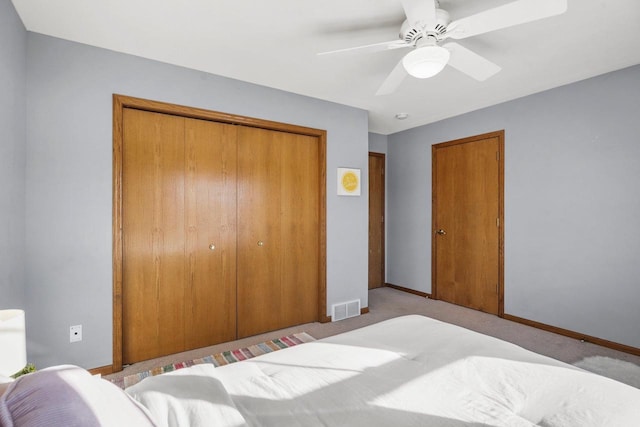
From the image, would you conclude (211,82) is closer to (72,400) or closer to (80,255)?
(80,255)

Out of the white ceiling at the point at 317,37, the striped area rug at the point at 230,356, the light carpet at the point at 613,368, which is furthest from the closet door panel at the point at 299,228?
the light carpet at the point at 613,368

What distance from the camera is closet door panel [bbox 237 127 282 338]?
3.07m

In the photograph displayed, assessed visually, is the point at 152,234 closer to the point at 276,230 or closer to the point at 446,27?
the point at 276,230

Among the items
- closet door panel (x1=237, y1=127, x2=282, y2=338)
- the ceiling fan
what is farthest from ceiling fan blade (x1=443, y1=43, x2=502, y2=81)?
closet door panel (x1=237, y1=127, x2=282, y2=338)

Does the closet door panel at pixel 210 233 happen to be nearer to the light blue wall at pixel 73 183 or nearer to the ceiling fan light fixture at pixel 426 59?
the light blue wall at pixel 73 183

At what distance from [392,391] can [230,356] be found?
6.37 ft

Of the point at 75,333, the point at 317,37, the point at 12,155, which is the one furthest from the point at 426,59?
the point at 75,333

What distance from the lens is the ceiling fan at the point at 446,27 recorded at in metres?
1.51

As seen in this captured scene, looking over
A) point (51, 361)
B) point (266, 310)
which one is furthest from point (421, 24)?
point (51, 361)

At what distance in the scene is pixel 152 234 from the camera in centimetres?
263

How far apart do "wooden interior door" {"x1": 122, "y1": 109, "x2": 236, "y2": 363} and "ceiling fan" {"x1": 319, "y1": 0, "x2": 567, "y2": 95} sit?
1677 mm

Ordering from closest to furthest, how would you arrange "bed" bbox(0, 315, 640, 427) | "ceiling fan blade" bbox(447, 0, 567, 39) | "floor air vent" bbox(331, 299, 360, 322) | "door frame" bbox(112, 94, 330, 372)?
"bed" bbox(0, 315, 640, 427) → "ceiling fan blade" bbox(447, 0, 567, 39) → "door frame" bbox(112, 94, 330, 372) → "floor air vent" bbox(331, 299, 360, 322)

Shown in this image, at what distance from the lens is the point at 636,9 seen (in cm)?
193

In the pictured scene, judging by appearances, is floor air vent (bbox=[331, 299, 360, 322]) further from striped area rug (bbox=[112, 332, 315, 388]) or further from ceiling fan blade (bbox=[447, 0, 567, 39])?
ceiling fan blade (bbox=[447, 0, 567, 39])
